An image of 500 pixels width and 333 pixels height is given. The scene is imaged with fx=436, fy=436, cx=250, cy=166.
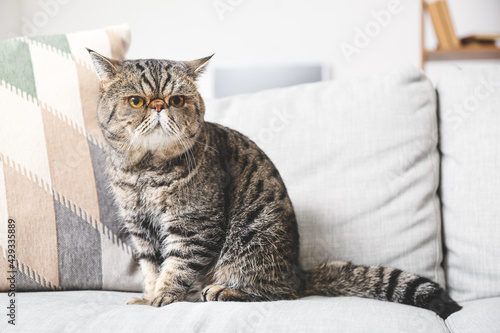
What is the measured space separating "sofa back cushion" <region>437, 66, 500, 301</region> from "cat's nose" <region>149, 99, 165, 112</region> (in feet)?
2.57

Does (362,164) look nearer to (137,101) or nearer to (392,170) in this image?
(392,170)

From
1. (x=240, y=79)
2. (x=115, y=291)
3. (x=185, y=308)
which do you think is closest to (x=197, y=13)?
(x=240, y=79)

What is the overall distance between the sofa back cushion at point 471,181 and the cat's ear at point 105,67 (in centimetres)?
90

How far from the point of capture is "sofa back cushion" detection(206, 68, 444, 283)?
1.15 metres

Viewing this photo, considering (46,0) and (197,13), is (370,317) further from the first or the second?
(46,0)

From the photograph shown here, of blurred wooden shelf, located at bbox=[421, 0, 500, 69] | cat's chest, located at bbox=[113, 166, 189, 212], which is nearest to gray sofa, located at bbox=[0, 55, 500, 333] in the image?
cat's chest, located at bbox=[113, 166, 189, 212]

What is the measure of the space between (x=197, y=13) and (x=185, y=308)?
2709 mm

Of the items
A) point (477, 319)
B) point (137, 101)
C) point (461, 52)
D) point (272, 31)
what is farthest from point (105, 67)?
point (461, 52)

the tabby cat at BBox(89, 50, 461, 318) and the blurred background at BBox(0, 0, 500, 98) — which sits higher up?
the blurred background at BBox(0, 0, 500, 98)

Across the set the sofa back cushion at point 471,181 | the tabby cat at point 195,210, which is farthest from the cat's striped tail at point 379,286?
the sofa back cushion at point 471,181

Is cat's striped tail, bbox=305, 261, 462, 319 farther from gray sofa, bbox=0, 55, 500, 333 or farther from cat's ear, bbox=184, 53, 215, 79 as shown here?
cat's ear, bbox=184, 53, 215, 79

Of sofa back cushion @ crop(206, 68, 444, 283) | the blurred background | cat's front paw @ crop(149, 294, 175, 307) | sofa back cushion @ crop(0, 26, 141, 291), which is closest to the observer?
cat's front paw @ crop(149, 294, 175, 307)

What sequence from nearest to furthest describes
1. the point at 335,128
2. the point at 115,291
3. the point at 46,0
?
the point at 115,291, the point at 335,128, the point at 46,0

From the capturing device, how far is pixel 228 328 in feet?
2.49
